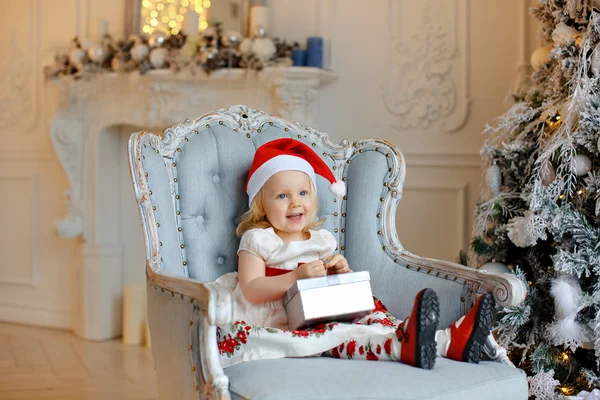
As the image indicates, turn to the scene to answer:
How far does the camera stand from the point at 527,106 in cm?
240

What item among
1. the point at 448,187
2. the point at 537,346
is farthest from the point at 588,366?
the point at 448,187

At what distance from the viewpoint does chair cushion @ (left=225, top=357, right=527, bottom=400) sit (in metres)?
1.36

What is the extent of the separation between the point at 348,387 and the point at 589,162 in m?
1.19

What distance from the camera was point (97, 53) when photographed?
346 cm

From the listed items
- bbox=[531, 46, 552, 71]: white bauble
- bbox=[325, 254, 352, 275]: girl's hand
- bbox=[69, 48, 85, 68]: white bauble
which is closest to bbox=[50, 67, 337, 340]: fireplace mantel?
bbox=[69, 48, 85, 68]: white bauble

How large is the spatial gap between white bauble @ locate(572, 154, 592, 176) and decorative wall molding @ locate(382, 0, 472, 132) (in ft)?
3.42

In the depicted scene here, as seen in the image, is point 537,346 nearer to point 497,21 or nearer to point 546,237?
point 546,237

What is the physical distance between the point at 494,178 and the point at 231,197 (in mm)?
916

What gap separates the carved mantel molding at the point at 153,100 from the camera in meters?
3.17

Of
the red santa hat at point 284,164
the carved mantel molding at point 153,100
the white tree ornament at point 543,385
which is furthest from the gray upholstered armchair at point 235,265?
the carved mantel molding at point 153,100

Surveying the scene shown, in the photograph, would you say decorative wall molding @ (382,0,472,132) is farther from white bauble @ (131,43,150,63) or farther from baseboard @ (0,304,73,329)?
baseboard @ (0,304,73,329)

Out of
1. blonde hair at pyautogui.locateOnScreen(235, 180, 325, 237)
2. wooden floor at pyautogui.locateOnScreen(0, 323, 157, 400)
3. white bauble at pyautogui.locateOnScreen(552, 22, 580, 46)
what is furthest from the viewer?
wooden floor at pyautogui.locateOnScreen(0, 323, 157, 400)

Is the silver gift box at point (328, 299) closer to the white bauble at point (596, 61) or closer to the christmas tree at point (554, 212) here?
the christmas tree at point (554, 212)

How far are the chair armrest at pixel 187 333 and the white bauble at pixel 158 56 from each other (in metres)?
1.77
